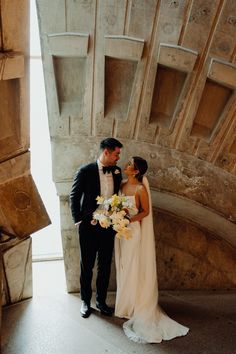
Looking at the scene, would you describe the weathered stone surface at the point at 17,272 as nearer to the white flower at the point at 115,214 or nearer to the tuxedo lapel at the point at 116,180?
the white flower at the point at 115,214

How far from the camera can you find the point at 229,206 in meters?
5.02

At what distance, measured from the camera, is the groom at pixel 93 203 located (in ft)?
15.2

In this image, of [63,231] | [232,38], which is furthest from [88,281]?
[232,38]

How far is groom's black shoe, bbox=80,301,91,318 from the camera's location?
484 centimetres

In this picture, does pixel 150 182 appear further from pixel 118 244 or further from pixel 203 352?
pixel 203 352

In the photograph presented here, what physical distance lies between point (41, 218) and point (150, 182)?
4.66 ft

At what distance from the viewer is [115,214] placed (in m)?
4.40

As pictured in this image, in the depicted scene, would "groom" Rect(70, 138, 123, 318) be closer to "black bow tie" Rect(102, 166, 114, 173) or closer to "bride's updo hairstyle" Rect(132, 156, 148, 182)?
"black bow tie" Rect(102, 166, 114, 173)

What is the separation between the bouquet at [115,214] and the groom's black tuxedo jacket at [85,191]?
17 centimetres

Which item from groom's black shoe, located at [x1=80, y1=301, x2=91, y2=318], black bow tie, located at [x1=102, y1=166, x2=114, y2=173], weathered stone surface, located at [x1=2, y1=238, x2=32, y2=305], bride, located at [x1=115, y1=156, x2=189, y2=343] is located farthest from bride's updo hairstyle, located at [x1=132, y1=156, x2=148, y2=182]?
groom's black shoe, located at [x1=80, y1=301, x2=91, y2=318]

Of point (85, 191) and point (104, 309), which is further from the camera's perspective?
point (104, 309)

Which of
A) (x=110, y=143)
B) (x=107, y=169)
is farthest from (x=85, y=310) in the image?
(x=110, y=143)

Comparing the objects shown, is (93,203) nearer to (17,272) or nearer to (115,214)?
(115,214)

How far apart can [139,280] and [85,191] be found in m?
1.15
